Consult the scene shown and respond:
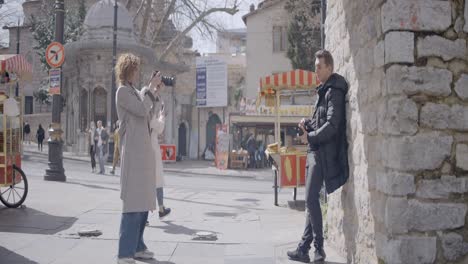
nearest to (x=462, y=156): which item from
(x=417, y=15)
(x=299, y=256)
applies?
(x=417, y=15)

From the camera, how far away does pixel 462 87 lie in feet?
12.7

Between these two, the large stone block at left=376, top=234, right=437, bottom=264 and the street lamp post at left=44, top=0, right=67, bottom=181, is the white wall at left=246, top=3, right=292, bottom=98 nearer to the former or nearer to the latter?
the street lamp post at left=44, top=0, right=67, bottom=181

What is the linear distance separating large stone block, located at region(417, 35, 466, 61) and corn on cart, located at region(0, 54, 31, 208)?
6.45 metres

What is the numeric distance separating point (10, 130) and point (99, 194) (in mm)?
3009

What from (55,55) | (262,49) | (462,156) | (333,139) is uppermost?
(262,49)

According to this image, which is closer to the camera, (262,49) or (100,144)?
(100,144)

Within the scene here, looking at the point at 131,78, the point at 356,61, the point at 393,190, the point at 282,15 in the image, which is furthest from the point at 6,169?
the point at 282,15

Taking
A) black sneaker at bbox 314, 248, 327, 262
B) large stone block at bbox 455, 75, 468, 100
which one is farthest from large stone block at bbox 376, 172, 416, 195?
black sneaker at bbox 314, 248, 327, 262

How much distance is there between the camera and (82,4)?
3656cm

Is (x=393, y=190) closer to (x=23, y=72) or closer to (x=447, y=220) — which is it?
(x=447, y=220)

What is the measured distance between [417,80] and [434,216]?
1.01 meters

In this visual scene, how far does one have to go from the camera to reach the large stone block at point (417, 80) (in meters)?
3.79

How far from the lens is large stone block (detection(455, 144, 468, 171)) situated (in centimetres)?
384

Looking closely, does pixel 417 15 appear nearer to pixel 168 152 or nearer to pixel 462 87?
pixel 462 87
